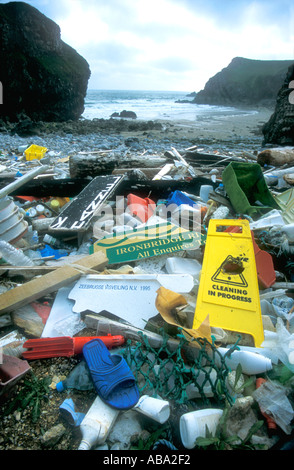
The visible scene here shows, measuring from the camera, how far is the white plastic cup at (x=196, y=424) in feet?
Answer: 4.20

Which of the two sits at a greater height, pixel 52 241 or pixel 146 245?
pixel 146 245

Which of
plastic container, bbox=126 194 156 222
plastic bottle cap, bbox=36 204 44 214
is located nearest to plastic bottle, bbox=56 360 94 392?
plastic container, bbox=126 194 156 222

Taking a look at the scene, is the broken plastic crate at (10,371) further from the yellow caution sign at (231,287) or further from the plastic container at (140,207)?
the plastic container at (140,207)

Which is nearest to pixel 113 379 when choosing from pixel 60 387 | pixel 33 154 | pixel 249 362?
pixel 60 387

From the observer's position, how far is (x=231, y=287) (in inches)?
78.2

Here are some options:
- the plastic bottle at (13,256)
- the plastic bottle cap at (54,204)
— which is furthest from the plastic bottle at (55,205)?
the plastic bottle at (13,256)

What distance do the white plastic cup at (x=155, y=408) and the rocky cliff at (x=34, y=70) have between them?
21.1 m

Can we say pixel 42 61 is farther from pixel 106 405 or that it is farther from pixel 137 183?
pixel 106 405

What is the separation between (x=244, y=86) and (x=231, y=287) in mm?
65228

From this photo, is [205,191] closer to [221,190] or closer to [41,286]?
[221,190]

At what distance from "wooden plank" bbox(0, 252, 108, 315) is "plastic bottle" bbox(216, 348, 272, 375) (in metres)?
1.31

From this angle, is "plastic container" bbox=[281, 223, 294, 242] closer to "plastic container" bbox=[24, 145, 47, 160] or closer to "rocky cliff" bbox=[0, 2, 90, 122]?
"plastic container" bbox=[24, 145, 47, 160]

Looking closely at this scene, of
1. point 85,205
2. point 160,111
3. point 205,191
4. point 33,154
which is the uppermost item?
point 160,111
